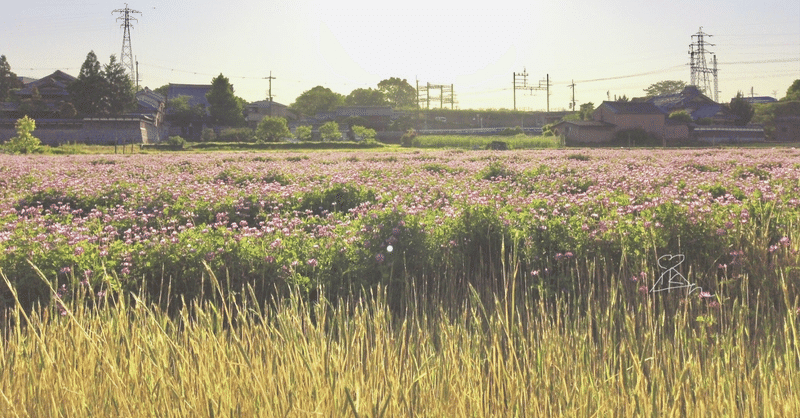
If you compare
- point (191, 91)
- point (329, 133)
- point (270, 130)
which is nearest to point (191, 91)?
point (191, 91)

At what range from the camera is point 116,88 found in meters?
62.0

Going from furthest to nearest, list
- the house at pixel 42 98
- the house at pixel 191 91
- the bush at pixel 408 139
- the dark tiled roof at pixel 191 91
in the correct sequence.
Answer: the dark tiled roof at pixel 191 91, the house at pixel 191 91, the bush at pixel 408 139, the house at pixel 42 98

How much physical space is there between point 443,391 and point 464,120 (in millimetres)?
99764

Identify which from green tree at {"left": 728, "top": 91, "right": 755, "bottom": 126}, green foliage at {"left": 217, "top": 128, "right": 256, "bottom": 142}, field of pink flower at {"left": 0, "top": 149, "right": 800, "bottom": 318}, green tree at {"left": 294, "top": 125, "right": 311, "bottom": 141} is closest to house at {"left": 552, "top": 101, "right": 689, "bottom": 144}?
green tree at {"left": 728, "top": 91, "right": 755, "bottom": 126}

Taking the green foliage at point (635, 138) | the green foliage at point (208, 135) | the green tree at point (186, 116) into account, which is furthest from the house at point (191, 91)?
the green foliage at point (635, 138)

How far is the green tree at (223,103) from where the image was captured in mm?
71125

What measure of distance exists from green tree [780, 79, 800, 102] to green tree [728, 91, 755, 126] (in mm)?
3569

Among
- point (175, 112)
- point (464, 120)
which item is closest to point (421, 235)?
point (175, 112)

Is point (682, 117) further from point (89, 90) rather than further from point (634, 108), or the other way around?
point (89, 90)

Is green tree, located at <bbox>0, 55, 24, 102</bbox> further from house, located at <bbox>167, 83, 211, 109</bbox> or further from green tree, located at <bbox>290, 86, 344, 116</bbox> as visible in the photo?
green tree, located at <bbox>290, 86, 344, 116</bbox>

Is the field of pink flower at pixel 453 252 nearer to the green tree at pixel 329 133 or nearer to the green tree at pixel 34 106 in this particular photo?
the green tree at pixel 329 133

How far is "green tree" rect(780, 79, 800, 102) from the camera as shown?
68.2 m

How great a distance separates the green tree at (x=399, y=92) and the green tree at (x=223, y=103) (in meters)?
53.8

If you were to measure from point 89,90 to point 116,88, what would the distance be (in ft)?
8.02
